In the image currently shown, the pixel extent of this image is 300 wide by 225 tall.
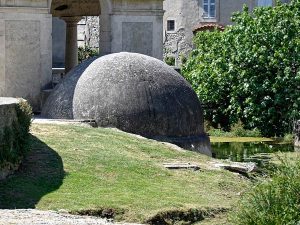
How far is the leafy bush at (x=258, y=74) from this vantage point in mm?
37438

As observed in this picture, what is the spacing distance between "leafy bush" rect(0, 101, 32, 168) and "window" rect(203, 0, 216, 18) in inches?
1553

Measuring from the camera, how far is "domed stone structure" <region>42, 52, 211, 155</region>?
24453mm

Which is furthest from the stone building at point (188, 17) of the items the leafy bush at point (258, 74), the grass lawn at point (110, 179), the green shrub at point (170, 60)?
the grass lawn at point (110, 179)

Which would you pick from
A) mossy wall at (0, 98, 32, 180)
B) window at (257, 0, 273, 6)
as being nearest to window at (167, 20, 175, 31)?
window at (257, 0, 273, 6)

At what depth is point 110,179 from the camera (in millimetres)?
19484

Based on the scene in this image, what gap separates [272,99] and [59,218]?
78.9 feet

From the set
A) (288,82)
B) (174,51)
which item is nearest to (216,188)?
(288,82)

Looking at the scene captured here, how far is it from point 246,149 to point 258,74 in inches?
246

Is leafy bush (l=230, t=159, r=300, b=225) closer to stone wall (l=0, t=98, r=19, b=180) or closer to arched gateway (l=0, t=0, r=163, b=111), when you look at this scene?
stone wall (l=0, t=98, r=19, b=180)

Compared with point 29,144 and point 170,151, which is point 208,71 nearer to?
point 170,151

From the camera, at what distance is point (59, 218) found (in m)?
14.5

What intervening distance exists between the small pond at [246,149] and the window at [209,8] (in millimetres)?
24893

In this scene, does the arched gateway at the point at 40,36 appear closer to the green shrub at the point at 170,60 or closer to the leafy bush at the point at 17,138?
the leafy bush at the point at 17,138

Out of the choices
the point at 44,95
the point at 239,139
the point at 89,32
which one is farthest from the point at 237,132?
the point at 89,32
